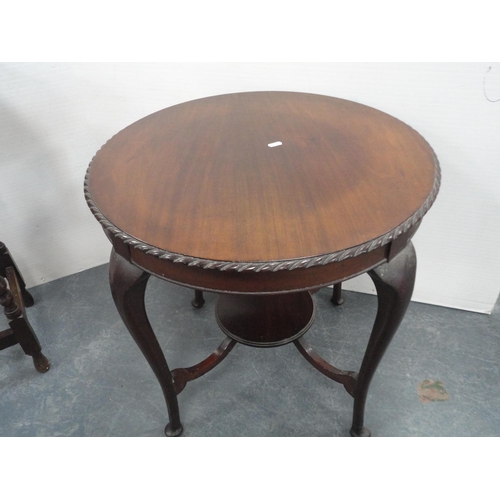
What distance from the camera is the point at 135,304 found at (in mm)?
832

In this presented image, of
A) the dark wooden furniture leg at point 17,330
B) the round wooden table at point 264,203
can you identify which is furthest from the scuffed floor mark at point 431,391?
the dark wooden furniture leg at point 17,330

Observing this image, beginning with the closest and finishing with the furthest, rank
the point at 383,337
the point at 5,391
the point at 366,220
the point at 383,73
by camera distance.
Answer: the point at 366,220, the point at 383,337, the point at 383,73, the point at 5,391

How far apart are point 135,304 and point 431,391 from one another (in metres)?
0.88

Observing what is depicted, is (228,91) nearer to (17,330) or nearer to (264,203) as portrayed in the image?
(264,203)

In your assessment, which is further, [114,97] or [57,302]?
[57,302]

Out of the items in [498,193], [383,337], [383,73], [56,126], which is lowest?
[383,337]

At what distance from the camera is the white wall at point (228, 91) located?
110 centimetres

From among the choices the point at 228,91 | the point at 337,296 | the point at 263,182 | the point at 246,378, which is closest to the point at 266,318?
the point at 246,378

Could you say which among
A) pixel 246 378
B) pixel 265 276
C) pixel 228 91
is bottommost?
pixel 246 378

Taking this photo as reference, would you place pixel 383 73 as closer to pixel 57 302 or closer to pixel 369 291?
pixel 369 291

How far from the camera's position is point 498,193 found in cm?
118

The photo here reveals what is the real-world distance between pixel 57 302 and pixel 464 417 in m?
1.36

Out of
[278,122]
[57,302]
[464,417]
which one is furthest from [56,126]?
[464,417]

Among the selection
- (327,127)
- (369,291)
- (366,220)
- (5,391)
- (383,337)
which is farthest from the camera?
(369,291)
